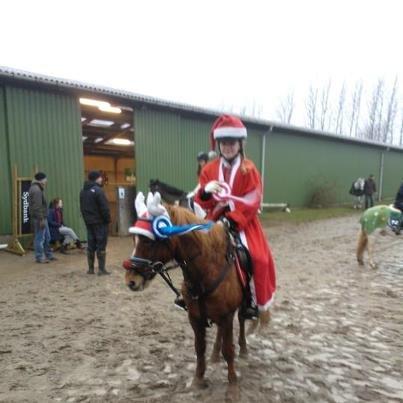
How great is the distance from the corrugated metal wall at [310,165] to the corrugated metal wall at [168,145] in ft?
16.7

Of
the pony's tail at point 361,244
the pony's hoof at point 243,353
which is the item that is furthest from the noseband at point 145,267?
the pony's tail at point 361,244

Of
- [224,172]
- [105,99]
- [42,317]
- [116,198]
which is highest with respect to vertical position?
[105,99]

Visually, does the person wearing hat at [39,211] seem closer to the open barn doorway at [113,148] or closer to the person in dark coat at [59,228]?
the person in dark coat at [59,228]

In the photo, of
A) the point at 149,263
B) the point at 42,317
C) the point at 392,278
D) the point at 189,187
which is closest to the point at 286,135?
the point at 189,187

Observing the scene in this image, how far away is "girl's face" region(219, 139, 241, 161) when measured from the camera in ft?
9.94

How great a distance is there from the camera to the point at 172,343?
12.7 ft

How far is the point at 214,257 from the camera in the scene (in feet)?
8.61

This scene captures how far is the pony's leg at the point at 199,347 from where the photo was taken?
2.86 meters

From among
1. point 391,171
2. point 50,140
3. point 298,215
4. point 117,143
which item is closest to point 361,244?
point 50,140

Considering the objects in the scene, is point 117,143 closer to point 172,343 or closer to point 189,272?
point 172,343

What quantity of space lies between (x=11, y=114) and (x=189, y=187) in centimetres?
625

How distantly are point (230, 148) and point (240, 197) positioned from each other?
453 mm

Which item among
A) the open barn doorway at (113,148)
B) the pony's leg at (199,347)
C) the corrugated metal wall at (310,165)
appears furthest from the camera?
the corrugated metal wall at (310,165)

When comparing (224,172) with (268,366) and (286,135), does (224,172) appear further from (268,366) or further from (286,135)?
(286,135)
